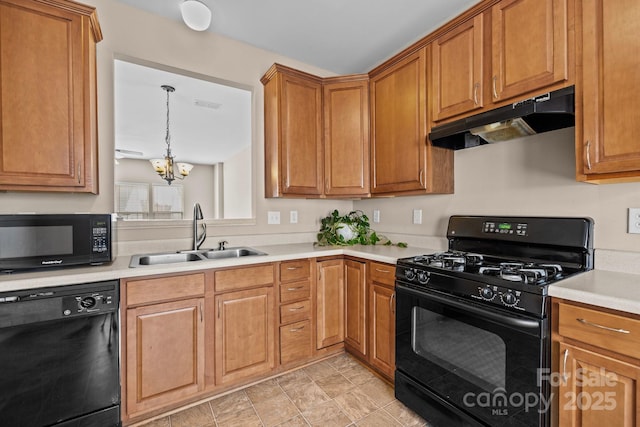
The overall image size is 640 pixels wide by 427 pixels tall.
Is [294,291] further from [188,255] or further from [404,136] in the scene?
[404,136]

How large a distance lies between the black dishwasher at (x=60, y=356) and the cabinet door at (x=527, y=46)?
2.40 m

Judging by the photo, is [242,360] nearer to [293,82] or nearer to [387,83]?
[293,82]

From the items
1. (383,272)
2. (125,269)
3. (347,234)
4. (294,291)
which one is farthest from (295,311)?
(125,269)

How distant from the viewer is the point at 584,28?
1.34 meters

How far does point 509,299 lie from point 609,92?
0.99m

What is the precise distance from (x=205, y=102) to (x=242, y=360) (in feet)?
9.28

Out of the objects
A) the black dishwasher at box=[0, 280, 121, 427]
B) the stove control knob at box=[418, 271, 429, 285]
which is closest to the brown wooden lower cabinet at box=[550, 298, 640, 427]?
the stove control knob at box=[418, 271, 429, 285]

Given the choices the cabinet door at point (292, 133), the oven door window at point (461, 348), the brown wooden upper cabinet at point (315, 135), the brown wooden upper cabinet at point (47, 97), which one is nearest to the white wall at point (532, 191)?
the brown wooden upper cabinet at point (315, 135)

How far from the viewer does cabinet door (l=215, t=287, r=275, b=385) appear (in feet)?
6.22

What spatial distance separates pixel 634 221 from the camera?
1425mm

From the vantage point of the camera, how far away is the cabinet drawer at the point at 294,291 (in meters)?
2.15

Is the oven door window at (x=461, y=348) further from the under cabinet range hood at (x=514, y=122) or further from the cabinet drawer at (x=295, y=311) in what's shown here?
the under cabinet range hood at (x=514, y=122)

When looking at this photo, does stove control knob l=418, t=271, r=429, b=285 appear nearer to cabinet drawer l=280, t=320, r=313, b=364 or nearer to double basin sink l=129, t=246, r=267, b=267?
cabinet drawer l=280, t=320, r=313, b=364

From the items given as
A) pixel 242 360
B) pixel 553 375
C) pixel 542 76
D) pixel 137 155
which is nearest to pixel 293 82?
pixel 542 76
